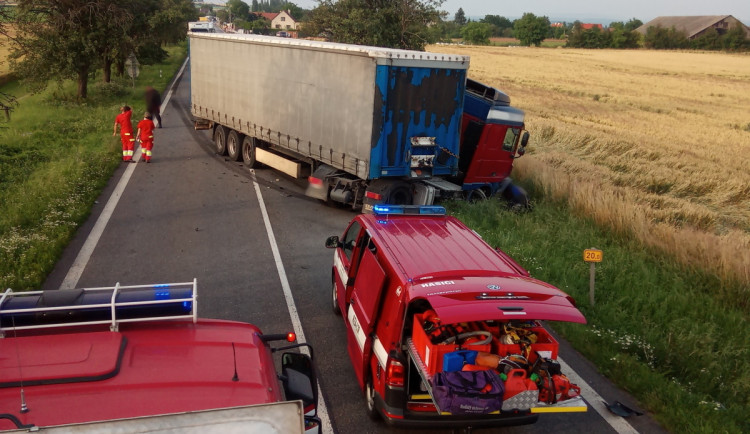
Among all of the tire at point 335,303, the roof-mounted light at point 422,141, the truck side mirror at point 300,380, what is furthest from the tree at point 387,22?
the truck side mirror at point 300,380

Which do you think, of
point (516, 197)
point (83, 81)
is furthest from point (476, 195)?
point (83, 81)

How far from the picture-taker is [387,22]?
89.2 ft

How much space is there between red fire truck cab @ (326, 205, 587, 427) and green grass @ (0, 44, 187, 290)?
221 inches

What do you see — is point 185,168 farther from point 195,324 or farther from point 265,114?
point 195,324

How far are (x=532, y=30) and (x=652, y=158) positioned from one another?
106703 millimetres

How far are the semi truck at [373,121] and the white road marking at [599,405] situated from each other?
21.2 ft

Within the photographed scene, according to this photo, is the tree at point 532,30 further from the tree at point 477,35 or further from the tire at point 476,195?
the tire at point 476,195

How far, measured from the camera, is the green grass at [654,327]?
256 inches

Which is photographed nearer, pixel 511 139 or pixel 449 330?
pixel 449 330

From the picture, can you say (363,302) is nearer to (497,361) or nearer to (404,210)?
(404,210)

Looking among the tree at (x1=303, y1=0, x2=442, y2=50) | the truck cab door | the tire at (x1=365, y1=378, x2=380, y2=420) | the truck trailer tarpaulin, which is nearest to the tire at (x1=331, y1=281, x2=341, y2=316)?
the truck cab door

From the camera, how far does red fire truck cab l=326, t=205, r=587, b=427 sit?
4977 mm

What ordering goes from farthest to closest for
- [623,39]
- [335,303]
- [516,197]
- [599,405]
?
[623,39] → [516,197] → [335,303] → [599,405]

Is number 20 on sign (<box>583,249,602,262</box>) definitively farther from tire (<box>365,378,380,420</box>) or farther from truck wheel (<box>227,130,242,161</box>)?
truck wheel (<box>227,130,242,161</box>)
